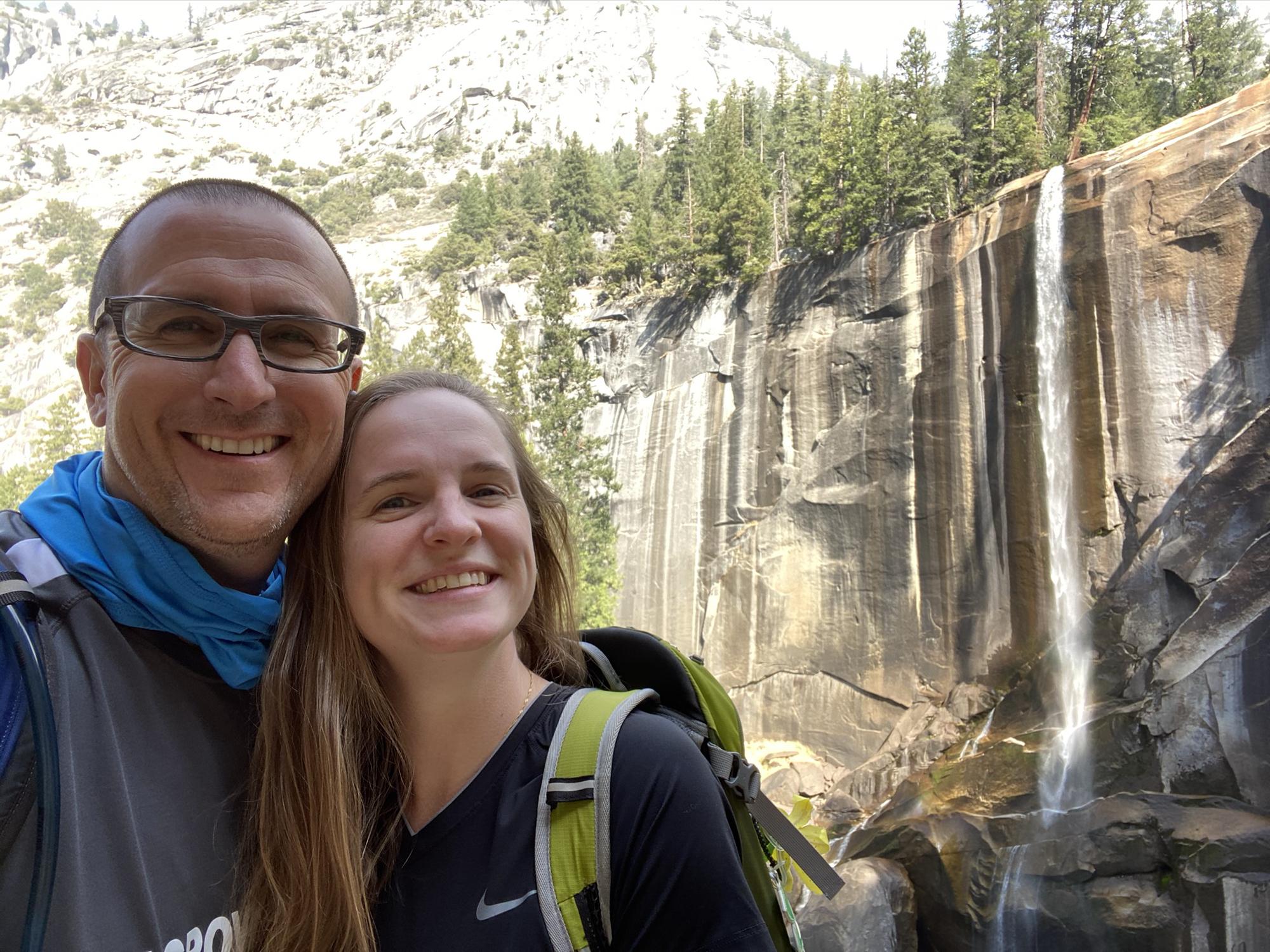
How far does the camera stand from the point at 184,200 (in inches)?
64.4

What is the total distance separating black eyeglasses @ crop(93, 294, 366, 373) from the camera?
1570mm

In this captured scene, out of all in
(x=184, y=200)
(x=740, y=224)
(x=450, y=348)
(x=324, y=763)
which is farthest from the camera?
(x=740, y=224)

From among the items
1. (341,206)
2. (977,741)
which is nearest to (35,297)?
(341,206)

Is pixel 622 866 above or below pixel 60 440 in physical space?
below

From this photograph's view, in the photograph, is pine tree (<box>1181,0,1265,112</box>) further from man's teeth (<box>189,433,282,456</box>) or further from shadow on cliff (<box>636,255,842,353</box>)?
man's teeth (<box>189,433,282,456</box>)

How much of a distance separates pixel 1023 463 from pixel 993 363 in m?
2.09

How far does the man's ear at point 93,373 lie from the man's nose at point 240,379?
254mm

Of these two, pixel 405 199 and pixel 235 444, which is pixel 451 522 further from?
pixel 405 199

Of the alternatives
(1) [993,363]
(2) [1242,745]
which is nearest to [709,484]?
(1) [993,363]

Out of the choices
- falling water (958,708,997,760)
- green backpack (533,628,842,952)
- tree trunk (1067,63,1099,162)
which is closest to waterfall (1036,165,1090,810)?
falling water (958,708,997,760)

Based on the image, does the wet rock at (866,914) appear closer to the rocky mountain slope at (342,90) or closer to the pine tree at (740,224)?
the pine tree at (740,224)

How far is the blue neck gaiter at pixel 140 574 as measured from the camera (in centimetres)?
140

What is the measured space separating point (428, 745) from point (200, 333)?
36.8 inches

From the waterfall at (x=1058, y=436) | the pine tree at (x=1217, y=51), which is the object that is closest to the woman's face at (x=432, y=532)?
the waterfall at (x=1058, y=436)
